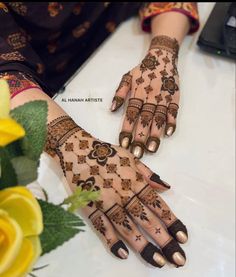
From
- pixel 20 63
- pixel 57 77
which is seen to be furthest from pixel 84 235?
pixel 57 77

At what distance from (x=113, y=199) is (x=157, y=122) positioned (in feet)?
0.63

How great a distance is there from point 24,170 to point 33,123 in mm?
40

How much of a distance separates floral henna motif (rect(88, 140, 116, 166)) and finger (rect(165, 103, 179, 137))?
5.3 inches

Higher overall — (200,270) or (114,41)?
(114,41)

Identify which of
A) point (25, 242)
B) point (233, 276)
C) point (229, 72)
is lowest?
point (233, 276)

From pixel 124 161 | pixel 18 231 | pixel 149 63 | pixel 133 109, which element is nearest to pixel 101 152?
pixel 124 161

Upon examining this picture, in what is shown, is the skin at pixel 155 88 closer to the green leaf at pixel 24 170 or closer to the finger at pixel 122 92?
the finger at pixel 122 92

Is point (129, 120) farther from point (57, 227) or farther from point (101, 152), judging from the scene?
point (57, 227)

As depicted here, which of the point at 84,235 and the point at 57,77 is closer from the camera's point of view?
the point at 84,235

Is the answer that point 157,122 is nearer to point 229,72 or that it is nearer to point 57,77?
point 229,72

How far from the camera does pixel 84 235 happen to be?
0.60m

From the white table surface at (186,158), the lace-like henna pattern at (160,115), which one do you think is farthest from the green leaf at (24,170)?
the lace-like henna pattern at (160,115)

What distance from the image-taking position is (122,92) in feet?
2.50

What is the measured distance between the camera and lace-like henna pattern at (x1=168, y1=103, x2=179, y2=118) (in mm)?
743
